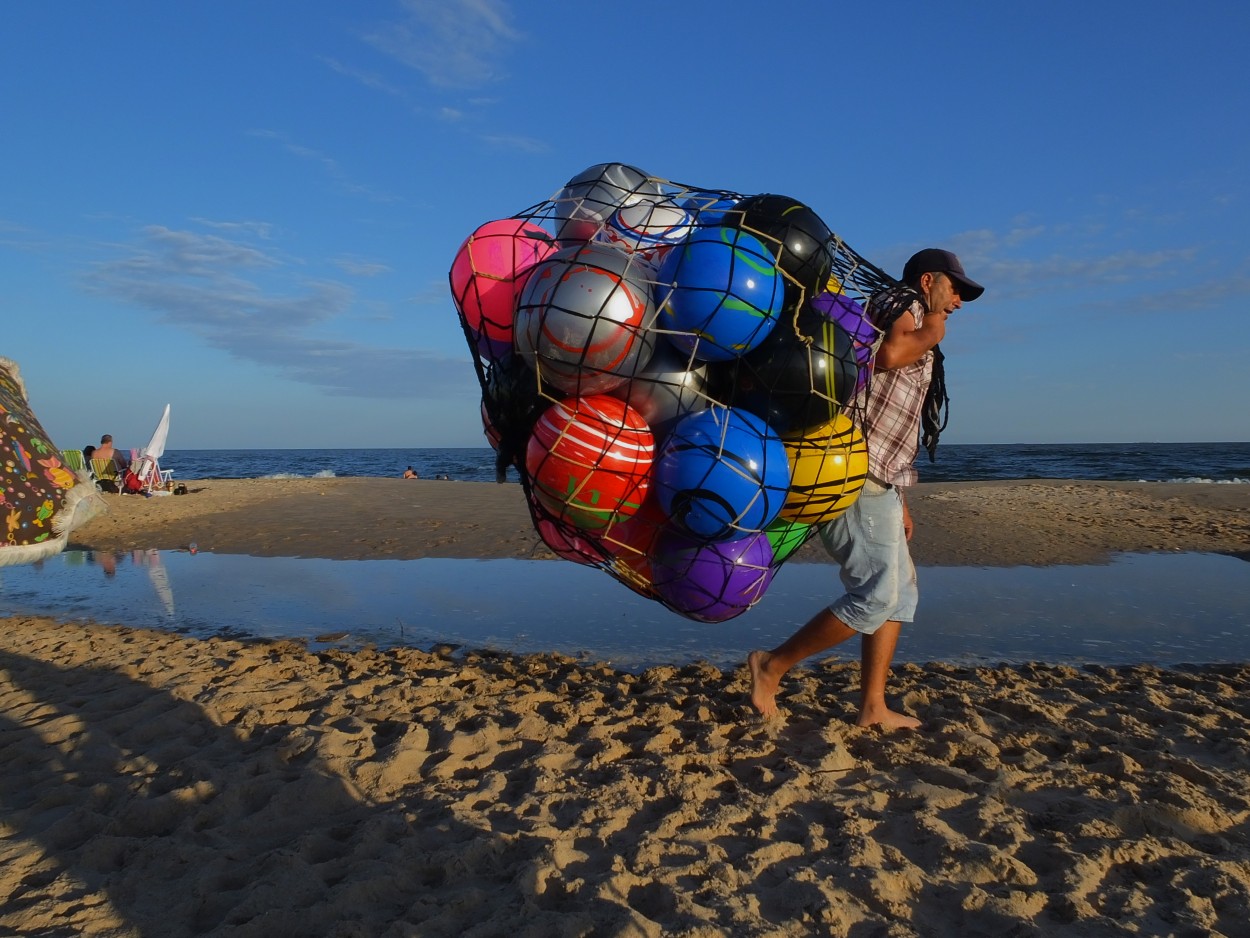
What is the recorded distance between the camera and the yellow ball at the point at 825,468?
326 centimetres

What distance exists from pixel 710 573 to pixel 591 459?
722 mm

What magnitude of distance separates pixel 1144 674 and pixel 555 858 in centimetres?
422

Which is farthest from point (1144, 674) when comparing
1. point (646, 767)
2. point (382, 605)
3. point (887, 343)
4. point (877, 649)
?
point (382, 605)

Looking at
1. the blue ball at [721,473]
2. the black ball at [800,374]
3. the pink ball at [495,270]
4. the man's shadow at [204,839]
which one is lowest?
the man's shadow at [204,839]

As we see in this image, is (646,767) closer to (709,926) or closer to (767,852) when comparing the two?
(767,852)

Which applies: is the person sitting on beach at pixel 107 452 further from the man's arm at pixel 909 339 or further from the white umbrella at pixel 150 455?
the man's arm at pixel 909 339

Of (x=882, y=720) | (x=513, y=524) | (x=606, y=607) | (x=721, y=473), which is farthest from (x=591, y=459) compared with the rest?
(x=513, y=524)

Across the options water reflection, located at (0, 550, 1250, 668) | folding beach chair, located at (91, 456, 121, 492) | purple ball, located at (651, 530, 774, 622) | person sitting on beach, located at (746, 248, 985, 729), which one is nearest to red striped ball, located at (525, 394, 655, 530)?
purple ball, located at (651, 530, 774, 622)

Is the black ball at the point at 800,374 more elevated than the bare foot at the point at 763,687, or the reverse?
the black ball at the point at 800,374

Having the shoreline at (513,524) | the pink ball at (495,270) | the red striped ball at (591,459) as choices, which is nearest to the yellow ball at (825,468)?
the red striped ball at (591,459)

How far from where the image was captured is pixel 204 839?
2.80 metres

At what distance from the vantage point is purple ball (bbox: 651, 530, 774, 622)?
3.26 metres

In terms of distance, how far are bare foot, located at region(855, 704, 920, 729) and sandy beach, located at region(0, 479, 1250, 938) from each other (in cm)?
5

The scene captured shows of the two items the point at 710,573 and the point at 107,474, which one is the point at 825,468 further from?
the point at 107,474
